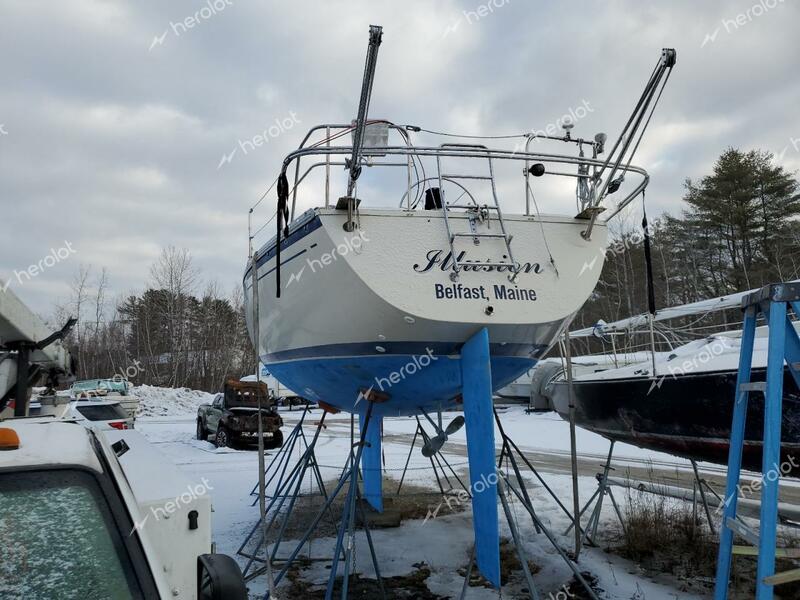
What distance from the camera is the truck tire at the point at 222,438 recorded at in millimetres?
13673

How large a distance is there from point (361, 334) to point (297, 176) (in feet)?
5.54

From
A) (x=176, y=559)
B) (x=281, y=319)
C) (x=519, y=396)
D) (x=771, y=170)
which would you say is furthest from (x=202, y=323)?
(x=176, y=559)

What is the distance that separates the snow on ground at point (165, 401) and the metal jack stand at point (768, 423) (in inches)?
1005

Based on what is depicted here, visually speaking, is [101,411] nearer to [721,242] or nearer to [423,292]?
[423,292]

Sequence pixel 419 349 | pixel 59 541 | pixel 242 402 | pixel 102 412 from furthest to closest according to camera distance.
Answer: pixel 242 402, pixel 102 412, pixel 419 349, pixel 59 541

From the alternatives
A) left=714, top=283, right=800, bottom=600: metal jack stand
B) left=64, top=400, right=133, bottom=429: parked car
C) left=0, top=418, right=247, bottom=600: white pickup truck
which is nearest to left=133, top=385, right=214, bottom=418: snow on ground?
left=64, top=400, right=133, bottom=429: parked car

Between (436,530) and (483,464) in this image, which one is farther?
(436,530)

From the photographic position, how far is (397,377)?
487 centimetres

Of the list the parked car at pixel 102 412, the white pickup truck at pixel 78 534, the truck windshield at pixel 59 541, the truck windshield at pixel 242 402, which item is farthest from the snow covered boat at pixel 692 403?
the truck windshield at pixel 242 402

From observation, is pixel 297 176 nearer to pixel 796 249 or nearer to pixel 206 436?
pixel 206 436

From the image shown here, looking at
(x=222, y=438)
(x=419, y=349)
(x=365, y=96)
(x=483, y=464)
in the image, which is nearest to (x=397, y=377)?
(x=419, y=349)

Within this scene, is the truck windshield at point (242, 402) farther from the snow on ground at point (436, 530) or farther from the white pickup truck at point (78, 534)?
the white pickup truck at point (78, 534)

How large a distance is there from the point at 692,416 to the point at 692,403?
0.37 ft

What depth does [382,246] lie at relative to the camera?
14.1 feet
